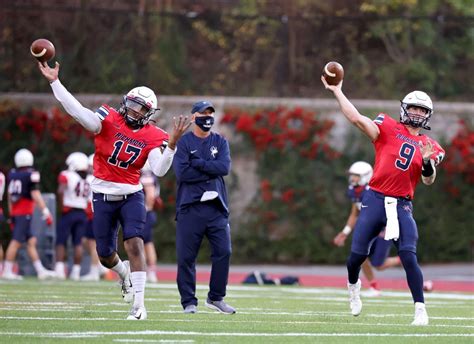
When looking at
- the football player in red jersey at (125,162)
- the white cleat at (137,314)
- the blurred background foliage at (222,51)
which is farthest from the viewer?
the blurred background foliage at (222,51)

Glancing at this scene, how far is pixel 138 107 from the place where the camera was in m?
10.5

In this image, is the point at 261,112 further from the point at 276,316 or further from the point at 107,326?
the point at 107,326

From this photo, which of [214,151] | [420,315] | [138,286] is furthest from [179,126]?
[420,315]

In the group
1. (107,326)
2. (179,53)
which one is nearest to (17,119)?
(179,53)

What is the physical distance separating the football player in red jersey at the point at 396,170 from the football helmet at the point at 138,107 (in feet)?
4.85

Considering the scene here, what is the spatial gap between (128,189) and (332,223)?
43.4ft

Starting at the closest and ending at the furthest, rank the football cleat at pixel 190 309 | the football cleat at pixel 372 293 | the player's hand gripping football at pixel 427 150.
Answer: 1. the player's hand gripping football at pixel 427 150
2. the football cleat at pixel 190 309
3. the football cleat at pixel 372 293

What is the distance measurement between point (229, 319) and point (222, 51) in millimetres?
14611

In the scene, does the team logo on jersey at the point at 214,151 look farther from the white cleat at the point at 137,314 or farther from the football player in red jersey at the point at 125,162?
the white cleat at the point at 137,314

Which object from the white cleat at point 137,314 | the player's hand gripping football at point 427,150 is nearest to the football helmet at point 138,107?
the white cleat at point 137,314

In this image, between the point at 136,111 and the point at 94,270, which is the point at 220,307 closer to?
the point at 136,111

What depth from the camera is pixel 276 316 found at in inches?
428

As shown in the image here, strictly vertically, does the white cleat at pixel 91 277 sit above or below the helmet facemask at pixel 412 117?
below

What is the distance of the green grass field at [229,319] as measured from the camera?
8.54 m
